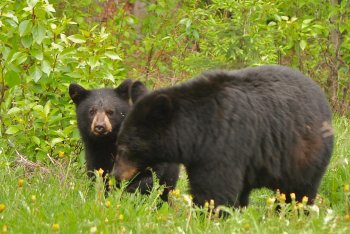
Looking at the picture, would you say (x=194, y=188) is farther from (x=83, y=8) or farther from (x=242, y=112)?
(x=83, y=8)

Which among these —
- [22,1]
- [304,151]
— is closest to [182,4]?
[22,1]

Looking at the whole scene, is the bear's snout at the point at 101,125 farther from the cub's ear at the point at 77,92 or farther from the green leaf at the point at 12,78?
the green leaf at the point at 12,78

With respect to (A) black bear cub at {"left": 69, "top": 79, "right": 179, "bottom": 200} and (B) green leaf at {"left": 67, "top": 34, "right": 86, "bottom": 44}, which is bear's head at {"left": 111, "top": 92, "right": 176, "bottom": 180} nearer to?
(A) black bear cub at {"left": 69, "top": 79, "right": 179, "bottom": 200}

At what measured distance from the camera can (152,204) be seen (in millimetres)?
5449

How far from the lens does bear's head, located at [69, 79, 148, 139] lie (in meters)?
7.06

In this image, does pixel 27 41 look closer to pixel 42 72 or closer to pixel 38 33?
pixel 38 33

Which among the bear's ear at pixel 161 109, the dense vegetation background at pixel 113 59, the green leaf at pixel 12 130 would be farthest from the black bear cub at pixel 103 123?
the bear's ear at pixel 161 109

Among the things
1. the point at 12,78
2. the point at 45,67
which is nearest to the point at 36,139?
the point at 12,78

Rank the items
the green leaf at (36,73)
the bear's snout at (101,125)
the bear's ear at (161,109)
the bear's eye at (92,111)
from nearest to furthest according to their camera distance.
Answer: the bear's ear at (161,109), the bear's snout at (101,125), the bear's eye at (92,111), the green leaf at (36,73)

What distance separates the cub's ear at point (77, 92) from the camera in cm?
737


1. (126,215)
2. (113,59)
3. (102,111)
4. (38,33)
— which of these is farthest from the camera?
(113,59)

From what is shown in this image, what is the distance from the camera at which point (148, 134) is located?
5660 millimetres

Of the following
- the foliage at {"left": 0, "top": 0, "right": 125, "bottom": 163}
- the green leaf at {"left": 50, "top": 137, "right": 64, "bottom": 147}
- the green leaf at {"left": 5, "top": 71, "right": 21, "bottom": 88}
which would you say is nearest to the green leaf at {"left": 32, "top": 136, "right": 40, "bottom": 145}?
the foliage at {"left": 0, "top": 0, "right": 125, "bottom": 163}

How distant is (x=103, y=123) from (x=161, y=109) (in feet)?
5.07
